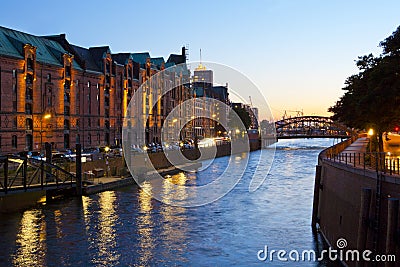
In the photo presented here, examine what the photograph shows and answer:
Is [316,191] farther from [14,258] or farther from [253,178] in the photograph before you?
[253,178]

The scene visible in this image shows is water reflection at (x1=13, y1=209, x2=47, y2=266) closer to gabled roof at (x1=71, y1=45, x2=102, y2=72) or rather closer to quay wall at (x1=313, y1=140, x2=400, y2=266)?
quay wall at (x1=313, y1=140, x2=400, y2=266)

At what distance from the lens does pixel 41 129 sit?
57250 mm

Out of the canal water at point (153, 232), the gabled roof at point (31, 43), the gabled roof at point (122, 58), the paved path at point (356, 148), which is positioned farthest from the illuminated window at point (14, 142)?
the gabled roof at point (122, 58)

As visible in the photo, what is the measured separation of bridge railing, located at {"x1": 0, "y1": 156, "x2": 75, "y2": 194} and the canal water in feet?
6.20

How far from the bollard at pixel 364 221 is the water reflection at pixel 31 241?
12.7 m

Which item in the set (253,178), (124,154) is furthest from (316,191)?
(124,154)

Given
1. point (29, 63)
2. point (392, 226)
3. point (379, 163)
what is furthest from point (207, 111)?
point (392, 226)

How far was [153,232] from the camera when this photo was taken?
2639 cm

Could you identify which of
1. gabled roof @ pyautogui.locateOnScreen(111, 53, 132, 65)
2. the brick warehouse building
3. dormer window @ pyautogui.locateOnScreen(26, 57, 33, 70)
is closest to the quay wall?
the brick warehouse building

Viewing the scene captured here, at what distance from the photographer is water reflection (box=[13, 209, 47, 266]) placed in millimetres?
21078

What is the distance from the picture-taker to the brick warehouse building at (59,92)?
54.4m

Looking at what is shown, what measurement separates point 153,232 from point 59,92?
41.8 meters

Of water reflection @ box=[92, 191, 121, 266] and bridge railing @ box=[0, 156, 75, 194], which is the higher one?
bridge railing @ box=[0, 156, 75, 194]

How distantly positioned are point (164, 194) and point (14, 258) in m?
20.4
